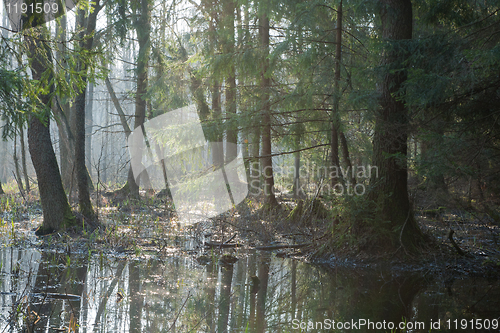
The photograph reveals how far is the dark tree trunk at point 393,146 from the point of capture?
719 cm

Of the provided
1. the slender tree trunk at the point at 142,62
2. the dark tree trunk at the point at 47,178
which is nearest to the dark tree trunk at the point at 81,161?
the dark tree trunk at the point at 47,178

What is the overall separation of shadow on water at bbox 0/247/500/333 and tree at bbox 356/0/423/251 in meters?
0.86

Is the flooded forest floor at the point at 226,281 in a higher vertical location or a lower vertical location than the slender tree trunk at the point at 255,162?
lower

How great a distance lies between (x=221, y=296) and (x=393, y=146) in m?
4.27

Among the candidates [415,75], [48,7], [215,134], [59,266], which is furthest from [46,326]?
[215,134]

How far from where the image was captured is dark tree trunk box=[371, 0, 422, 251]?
7191mm

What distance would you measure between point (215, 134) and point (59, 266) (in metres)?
5.59

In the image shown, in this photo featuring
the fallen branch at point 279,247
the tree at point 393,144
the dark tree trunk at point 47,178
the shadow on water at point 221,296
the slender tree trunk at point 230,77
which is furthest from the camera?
the slender tree trunk at point 230,77

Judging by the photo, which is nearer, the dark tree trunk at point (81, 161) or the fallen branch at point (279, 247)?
the fallen branch at point (279, 247)

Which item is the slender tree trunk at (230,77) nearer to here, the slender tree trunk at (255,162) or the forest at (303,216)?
the forest at (303,216)

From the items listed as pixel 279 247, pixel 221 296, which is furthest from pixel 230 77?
pixel 221 296

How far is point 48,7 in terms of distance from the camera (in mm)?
6785

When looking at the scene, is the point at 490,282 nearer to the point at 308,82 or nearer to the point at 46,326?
the point at 308,82

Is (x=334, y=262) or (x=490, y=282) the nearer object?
(x=490, y=282)
